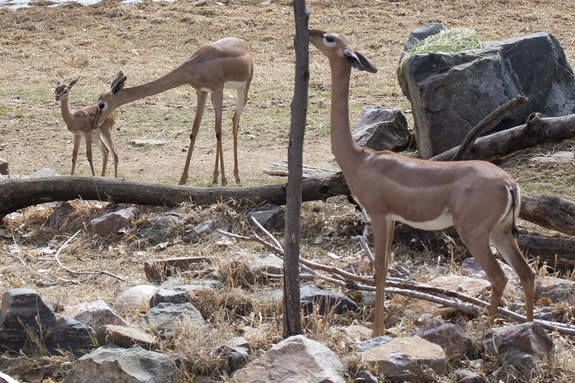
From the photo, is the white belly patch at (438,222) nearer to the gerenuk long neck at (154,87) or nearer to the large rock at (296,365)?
the large rock at (296,365)

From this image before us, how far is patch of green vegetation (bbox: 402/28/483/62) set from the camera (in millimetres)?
7680

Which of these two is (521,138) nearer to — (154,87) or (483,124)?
(483,124)

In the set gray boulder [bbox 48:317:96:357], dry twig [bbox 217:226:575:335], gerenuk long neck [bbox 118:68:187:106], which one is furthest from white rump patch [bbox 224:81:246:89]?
gray boulder [bbox 48:317:96:357]

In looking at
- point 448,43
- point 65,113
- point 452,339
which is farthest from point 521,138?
point 65,113

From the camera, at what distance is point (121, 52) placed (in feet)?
47.1

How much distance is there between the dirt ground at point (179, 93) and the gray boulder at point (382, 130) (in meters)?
0.51

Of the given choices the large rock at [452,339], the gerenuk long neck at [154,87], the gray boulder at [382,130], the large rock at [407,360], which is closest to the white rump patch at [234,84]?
the gerenuk long neck at [154,87]

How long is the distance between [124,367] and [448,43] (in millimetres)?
5366

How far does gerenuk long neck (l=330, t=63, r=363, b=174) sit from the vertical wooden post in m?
0.49

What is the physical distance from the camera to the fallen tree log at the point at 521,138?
5.91m

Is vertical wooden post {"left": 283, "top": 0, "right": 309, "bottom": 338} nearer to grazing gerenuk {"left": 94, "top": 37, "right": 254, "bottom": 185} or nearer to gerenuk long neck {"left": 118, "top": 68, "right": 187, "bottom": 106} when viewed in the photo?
grazing gerenuk {"left": 94, "top": 37, "right": 254, "bottom": 185}

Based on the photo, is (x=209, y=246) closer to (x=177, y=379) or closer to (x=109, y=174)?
(x=177, y=379)

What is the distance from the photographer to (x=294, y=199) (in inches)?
154

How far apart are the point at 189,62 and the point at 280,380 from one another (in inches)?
204
